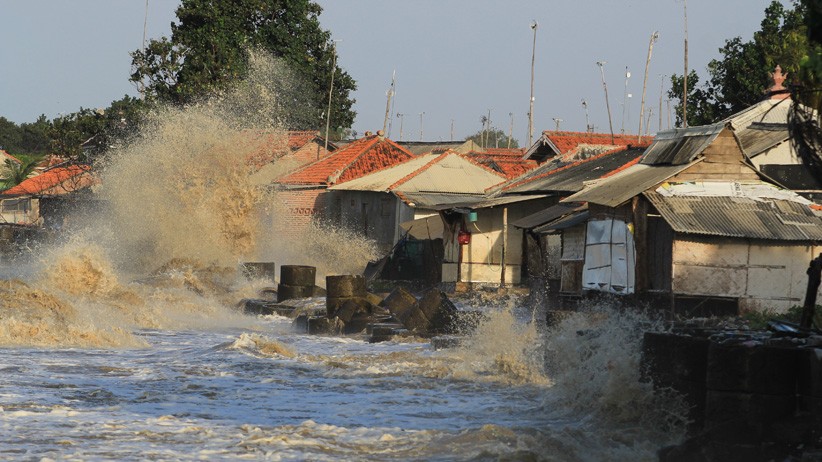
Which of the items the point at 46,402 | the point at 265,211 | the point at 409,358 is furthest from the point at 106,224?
the point at 46,402

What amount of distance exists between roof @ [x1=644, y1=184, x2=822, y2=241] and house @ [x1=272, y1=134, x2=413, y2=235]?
21218 millimetres

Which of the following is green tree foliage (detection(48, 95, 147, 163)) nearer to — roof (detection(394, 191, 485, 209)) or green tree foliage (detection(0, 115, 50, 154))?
roof (detection(394, 191, 485, 209))

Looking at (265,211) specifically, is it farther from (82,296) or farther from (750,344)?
(750,344)

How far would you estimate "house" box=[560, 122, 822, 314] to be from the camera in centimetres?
1992

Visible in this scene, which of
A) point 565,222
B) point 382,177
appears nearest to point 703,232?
point 565,222

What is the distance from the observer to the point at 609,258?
22.0 meters

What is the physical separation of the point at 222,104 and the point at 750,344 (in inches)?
1677

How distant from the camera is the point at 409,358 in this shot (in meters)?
17.0

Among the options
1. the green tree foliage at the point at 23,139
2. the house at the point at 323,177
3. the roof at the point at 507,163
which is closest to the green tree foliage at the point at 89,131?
the house at the point at 323,177

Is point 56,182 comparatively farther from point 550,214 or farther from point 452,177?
point 550,214

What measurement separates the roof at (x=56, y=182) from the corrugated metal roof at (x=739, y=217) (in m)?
→ 38.5

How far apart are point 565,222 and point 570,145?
513 inches

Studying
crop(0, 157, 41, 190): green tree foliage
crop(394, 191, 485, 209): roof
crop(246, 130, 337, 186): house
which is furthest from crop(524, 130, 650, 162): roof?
crop(0, 157, 41, 190): green tree foliage

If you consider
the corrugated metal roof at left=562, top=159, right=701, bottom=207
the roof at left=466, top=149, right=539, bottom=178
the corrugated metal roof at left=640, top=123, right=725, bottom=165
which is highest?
the roof at left=466, top=149, right=539, bottom=178
